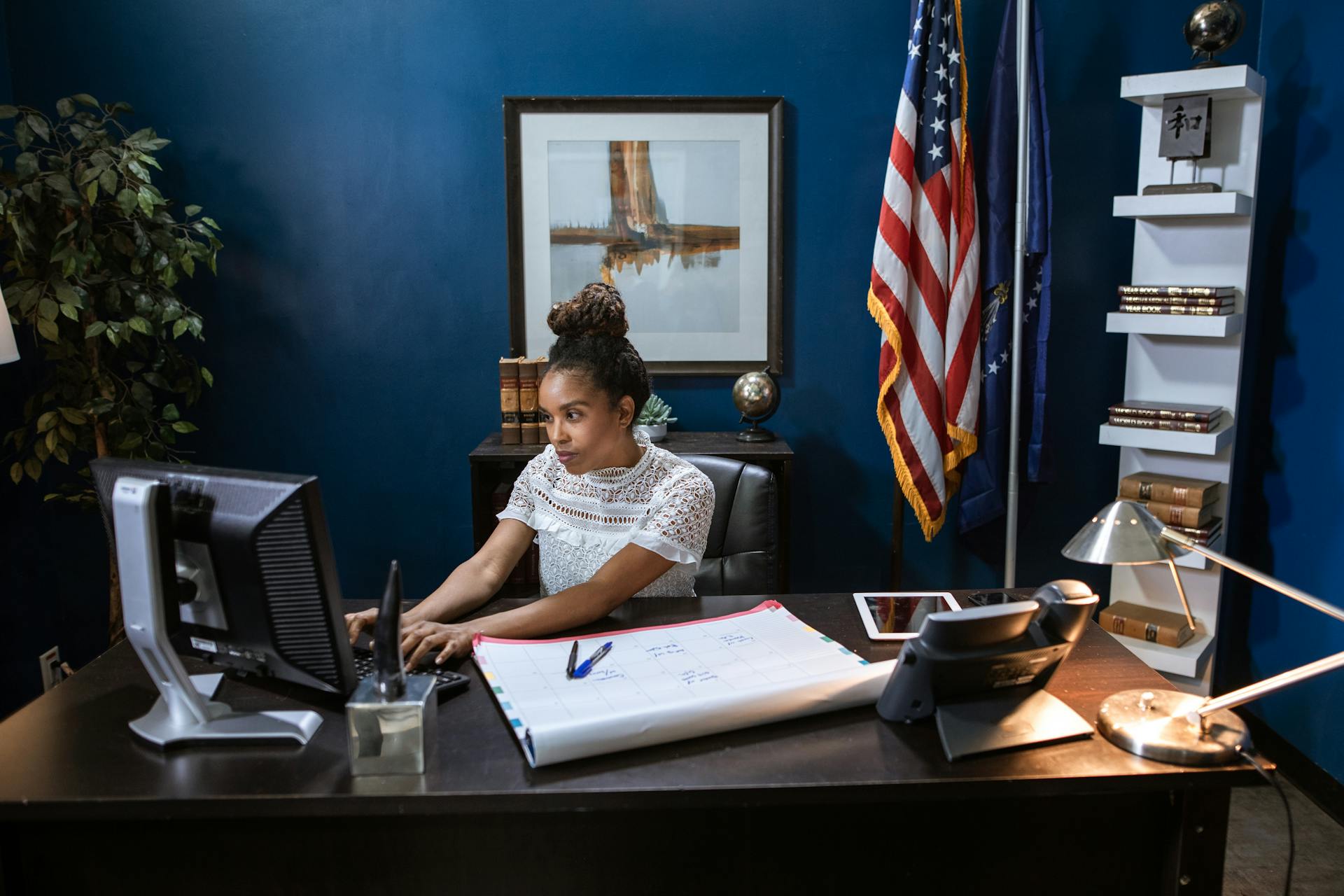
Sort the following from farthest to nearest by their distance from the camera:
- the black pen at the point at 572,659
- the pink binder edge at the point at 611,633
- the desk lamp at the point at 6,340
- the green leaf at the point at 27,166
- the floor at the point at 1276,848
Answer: the green leaf at the point at 27,166 → the floor at the point at 1276,848 → the desk lamp at the point at 6,340 → the pink binder edge at the point at 611,633 → the black pen at the point at 572,659

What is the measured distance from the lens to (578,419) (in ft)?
6.12

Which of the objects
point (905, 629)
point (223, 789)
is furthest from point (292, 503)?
point (905, 629)

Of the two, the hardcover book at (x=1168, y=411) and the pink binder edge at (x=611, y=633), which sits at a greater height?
the hardcover book at (x=1168, y=411)

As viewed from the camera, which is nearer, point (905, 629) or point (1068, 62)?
point (905, 629)

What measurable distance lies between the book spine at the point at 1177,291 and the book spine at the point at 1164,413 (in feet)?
1.05

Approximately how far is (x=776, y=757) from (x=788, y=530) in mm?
1997

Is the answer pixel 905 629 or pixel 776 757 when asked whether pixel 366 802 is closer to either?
pixel 776 757

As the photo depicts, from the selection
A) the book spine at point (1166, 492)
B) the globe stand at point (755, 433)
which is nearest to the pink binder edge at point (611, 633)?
the globe stand at point (755, 433)

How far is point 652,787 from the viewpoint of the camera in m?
1.11

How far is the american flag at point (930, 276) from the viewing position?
2.96 meters

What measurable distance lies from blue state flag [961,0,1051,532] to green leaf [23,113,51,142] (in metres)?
2.72

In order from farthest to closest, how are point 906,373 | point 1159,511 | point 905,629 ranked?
point 906,373 → point 1159,511 → point 905,629

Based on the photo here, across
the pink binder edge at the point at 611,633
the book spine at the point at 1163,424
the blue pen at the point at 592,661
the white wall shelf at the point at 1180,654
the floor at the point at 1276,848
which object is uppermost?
the book spine at the point at 1163,424

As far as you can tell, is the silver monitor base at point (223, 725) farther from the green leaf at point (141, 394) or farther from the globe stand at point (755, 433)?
the globe stand at point (755, 433)
